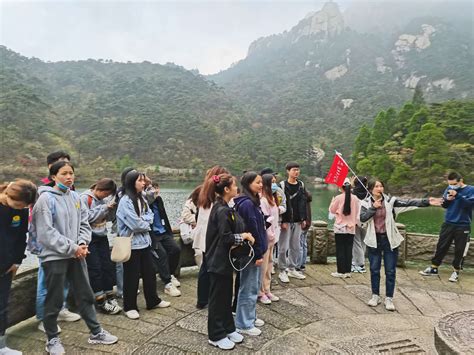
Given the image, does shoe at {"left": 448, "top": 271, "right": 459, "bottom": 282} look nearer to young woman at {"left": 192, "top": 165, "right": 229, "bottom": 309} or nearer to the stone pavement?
the stone pavement

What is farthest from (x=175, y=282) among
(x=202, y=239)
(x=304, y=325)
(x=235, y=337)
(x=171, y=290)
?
(x=304, y=325)

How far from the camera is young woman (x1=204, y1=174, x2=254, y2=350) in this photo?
2803 mm

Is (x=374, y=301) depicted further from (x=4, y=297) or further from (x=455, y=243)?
(x=4, y=297)

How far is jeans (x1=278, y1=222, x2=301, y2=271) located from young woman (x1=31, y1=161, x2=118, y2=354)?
2362mm

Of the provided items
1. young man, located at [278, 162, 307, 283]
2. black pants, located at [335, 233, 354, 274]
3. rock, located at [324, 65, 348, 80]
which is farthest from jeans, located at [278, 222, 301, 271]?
rock, located at [324, 65, 348, 80]

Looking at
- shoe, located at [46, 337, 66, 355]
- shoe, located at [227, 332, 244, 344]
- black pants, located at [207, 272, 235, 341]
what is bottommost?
shoe, located at [227, 332, 244, 344]

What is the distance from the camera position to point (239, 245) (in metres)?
2.87

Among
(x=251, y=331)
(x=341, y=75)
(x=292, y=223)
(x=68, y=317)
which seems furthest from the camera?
(x=341, y=75)

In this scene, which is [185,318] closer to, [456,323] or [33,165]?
[456,323]

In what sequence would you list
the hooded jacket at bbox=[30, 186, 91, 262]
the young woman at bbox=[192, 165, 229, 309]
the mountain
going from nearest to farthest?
the hooded jacket at bbox=[30, 186, 91, 262]
the young woman at bbox=[192, 165, 229, 309]
the mountain

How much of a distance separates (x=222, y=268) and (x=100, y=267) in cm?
144

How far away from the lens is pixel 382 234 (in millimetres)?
3770

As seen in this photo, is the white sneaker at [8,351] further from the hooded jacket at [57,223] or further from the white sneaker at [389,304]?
the white sneaker at [389,304]

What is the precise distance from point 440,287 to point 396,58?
116487 mm
